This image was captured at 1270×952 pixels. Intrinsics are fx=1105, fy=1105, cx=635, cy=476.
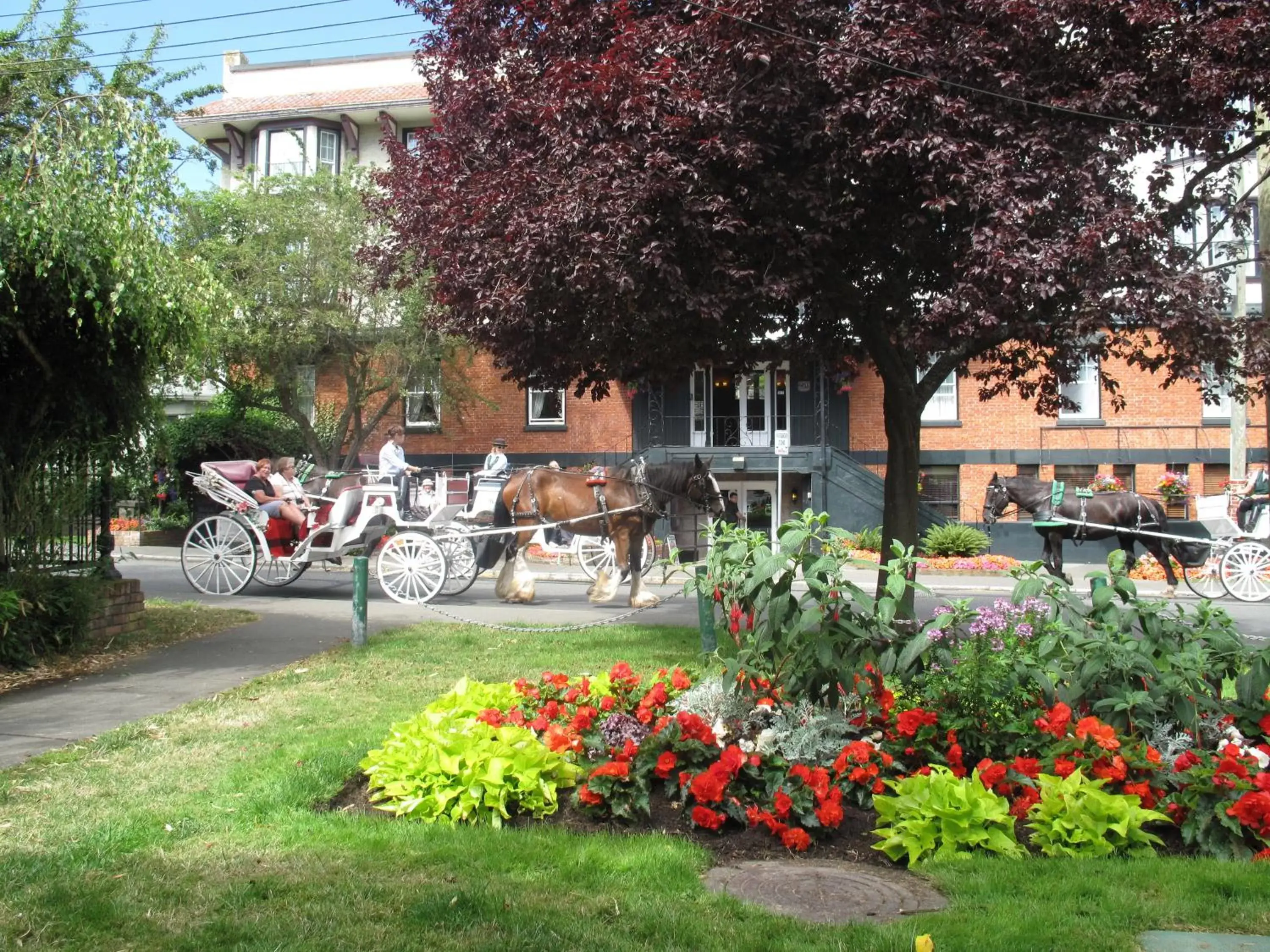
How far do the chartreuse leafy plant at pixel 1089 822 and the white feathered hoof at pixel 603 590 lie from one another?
9.71 metres

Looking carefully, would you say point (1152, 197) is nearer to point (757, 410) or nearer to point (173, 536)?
point (757, 410)

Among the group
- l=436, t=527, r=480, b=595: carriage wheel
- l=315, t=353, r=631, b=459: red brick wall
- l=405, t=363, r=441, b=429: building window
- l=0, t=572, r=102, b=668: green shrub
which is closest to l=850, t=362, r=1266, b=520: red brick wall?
l=315, t=353, r=631, b=459: red brick wall

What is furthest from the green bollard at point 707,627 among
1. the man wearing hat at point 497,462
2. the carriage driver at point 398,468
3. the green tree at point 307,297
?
the green tree at point 307,297

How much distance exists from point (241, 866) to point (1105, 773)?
365 centimetres

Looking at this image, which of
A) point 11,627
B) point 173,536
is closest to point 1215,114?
point 11,627

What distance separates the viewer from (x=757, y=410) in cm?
3042

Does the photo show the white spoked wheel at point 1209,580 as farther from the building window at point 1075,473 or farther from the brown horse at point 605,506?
the brown horse at point 605,506

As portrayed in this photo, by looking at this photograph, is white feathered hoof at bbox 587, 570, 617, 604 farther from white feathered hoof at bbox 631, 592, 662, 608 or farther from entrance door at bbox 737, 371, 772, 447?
entrance door at bbox 737, 371, 772, 447

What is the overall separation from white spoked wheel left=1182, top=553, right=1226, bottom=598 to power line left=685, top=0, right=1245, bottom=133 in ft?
36.3

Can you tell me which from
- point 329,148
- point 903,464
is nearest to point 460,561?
point 903,464

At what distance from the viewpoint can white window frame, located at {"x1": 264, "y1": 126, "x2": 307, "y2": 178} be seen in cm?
3134

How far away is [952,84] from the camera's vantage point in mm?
8172

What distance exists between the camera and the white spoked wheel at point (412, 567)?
1398 centimetres

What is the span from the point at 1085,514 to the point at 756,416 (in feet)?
43.6
